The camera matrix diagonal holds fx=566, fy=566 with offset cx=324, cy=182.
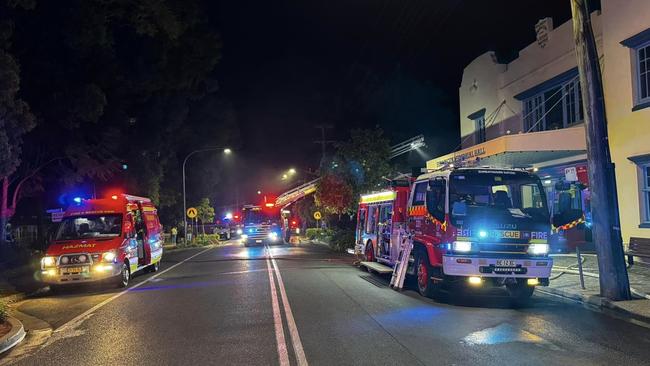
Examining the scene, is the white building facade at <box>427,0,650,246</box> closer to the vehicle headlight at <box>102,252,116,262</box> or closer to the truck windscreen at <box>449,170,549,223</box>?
the truck windscreen at <box>449,170,549,223</box>

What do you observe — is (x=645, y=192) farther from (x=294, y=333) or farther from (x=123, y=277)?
(x=123, y=277)

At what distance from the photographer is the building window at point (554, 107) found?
19.6m

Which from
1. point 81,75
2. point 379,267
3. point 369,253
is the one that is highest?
Result: point 81,75

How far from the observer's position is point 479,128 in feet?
88.5

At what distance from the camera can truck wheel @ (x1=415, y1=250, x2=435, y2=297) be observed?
1176 cm

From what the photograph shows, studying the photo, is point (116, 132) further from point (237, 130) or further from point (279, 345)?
point (237, 130)

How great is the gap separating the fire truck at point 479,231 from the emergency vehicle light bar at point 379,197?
2009 millimetres

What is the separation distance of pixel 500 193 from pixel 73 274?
10426 millimetres

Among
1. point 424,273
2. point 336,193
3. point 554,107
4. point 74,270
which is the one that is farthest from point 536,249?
point 336,193

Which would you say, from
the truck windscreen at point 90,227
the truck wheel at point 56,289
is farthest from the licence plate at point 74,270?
the truck windscreen at point 90,227

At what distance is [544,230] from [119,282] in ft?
34.8

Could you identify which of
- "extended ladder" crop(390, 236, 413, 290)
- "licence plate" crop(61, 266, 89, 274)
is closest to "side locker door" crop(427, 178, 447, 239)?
"extended ladder" crop(390, 236, 413, 290)

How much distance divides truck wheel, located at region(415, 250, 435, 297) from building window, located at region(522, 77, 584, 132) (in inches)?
398

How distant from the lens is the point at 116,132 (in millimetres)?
25578
